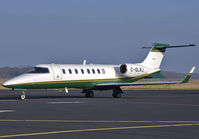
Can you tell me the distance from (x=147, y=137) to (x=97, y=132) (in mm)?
1479

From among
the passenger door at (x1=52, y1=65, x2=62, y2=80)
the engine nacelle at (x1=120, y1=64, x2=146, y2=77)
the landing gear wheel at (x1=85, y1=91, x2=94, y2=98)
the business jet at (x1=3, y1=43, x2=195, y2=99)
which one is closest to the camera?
the business jet at (x1=3, y1=43, x2=195, y2=99)

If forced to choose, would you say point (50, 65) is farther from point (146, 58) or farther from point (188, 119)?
point (188, 119)

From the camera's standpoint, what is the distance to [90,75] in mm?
33250

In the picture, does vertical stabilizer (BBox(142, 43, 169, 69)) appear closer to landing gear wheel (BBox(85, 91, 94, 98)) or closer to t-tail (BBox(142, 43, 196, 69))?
t-tail (BBox(142, 43, 196, 69))

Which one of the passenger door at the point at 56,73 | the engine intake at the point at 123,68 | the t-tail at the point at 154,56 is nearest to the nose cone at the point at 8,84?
the passenger door at the point at 56,73

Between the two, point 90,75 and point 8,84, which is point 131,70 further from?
point 8,84

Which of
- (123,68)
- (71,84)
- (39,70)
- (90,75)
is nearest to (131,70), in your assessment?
(123,68)

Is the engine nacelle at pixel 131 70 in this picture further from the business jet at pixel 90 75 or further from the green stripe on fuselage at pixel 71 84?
the green stripe on fuselage at pixel 71 84

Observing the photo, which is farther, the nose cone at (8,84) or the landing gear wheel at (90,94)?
the landing gear wheel at (90,94)

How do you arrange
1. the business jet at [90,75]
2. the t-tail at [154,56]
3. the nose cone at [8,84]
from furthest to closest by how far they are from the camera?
1. the t-tail at [154,56]
2. the business jet at [90,75]
3. the nose cone at [8,84]

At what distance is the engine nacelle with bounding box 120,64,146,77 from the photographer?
35094 mm

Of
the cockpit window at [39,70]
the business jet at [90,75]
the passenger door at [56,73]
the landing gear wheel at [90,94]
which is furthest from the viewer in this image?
the landing gear wheel at [90,94]

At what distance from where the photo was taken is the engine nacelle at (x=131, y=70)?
35.1 meters

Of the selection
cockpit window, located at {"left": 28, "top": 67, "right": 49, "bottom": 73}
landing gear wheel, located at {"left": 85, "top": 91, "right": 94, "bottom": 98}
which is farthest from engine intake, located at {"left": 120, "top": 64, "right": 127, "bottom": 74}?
cockpit window, located at {"left": 28, "top": 67, "right": 49, "bottom": 73}
